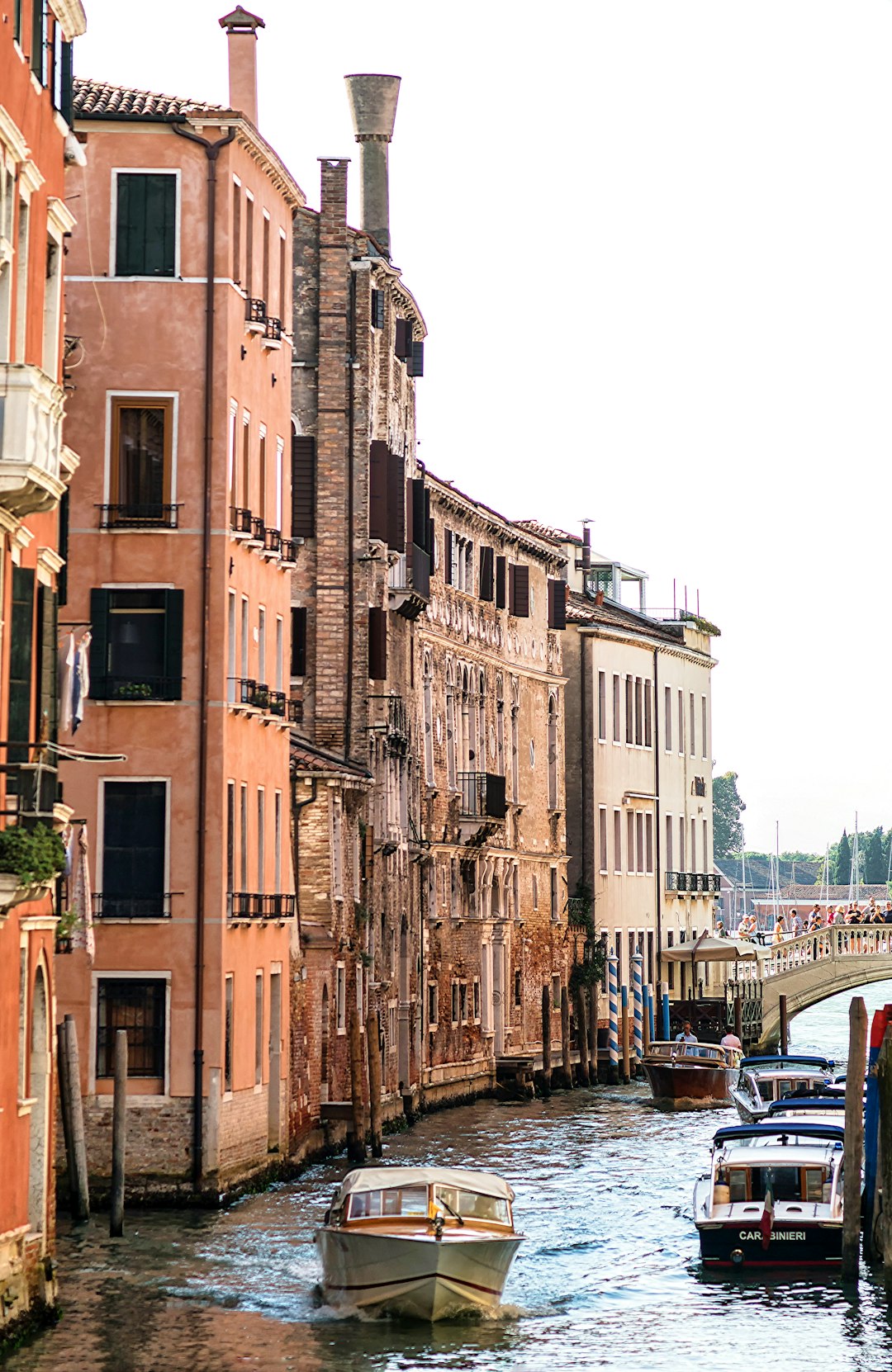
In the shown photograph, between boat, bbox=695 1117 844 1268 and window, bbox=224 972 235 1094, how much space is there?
578 cm

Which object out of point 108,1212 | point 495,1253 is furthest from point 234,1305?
point 108,1212

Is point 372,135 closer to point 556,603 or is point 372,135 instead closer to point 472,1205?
point 556,603

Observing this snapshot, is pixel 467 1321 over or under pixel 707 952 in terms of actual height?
under

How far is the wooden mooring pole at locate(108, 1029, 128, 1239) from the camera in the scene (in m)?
27.2

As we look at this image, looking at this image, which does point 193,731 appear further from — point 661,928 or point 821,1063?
point 661,928

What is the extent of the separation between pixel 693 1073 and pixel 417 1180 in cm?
2763

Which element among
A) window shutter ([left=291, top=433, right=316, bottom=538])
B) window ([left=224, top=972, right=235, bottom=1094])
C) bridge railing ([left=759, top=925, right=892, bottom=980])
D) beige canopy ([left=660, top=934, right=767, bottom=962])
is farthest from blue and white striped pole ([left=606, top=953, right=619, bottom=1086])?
window ([left=224, top=972, right=235, bottom=1094])

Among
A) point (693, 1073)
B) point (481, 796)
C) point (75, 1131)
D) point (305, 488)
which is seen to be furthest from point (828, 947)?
point (75, 1131)

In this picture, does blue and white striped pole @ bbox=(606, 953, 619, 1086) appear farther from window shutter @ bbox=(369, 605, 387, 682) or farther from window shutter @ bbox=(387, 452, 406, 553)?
window shutter @ bbox=(369, 605, 387, 682)

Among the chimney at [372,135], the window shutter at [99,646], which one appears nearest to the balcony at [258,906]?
the window shutter at [99,646]

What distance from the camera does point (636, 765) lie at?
66375 millimetres

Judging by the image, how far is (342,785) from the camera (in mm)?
37656

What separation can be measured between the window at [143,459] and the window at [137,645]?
37.0 inches

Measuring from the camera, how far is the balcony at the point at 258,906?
30.8m
